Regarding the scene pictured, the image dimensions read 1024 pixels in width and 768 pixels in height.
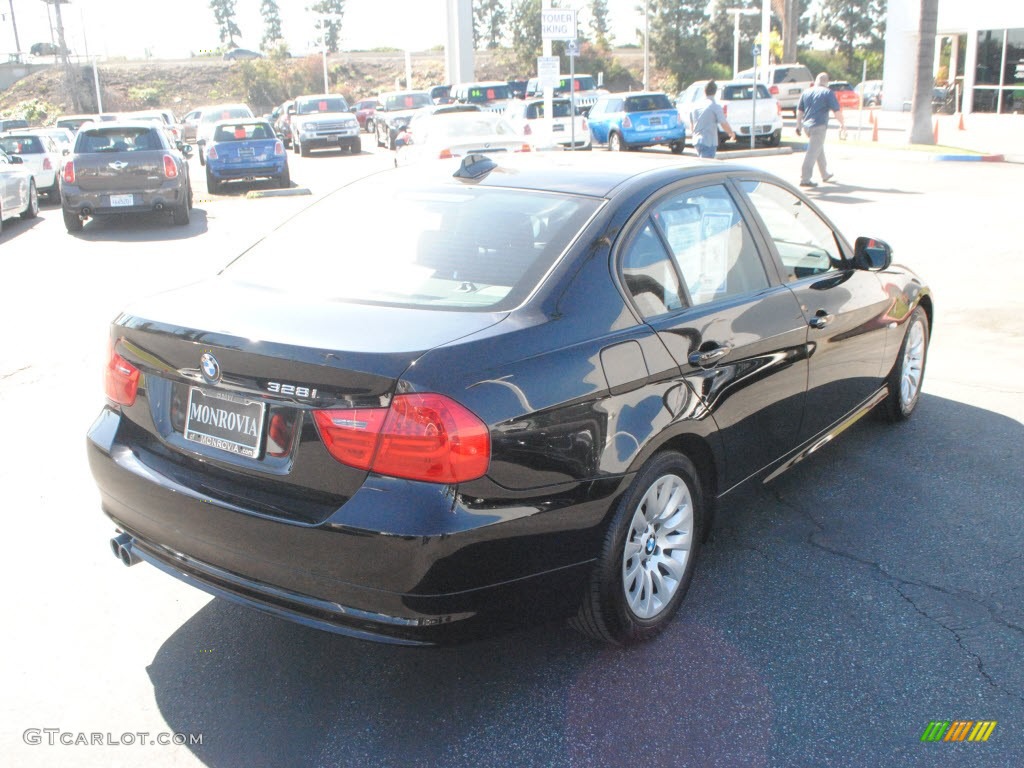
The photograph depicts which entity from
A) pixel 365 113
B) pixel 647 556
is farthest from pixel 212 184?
pixel 365 113

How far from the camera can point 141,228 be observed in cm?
1595

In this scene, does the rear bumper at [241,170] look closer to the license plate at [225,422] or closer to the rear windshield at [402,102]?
the rear windshield at [402,102]

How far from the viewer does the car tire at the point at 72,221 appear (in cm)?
1518

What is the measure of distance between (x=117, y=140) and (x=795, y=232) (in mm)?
13444

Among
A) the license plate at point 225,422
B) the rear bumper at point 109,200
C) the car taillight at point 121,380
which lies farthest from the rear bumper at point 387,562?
the rear bumper at point 109,200

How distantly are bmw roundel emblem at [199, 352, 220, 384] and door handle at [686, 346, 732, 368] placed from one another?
164cm

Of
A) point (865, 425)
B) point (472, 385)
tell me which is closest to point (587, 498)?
point (472, 385)

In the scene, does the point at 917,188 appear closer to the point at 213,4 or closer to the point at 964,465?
the point at 964,465

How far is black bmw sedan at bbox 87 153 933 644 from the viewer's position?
2.93m

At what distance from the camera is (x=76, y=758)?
3076mm

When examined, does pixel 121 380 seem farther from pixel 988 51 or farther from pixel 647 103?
pixel 988 51

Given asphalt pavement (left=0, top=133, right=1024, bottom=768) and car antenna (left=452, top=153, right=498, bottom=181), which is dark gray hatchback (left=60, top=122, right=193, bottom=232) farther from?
car antenna (left=452, top=153, right=498, bottom=181)

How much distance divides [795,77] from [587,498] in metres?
41.1

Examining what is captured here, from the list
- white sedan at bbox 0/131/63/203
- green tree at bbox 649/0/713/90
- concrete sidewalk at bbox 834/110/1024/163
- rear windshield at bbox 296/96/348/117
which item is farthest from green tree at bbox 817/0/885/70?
white sedan at bbox 0/131/63/203
